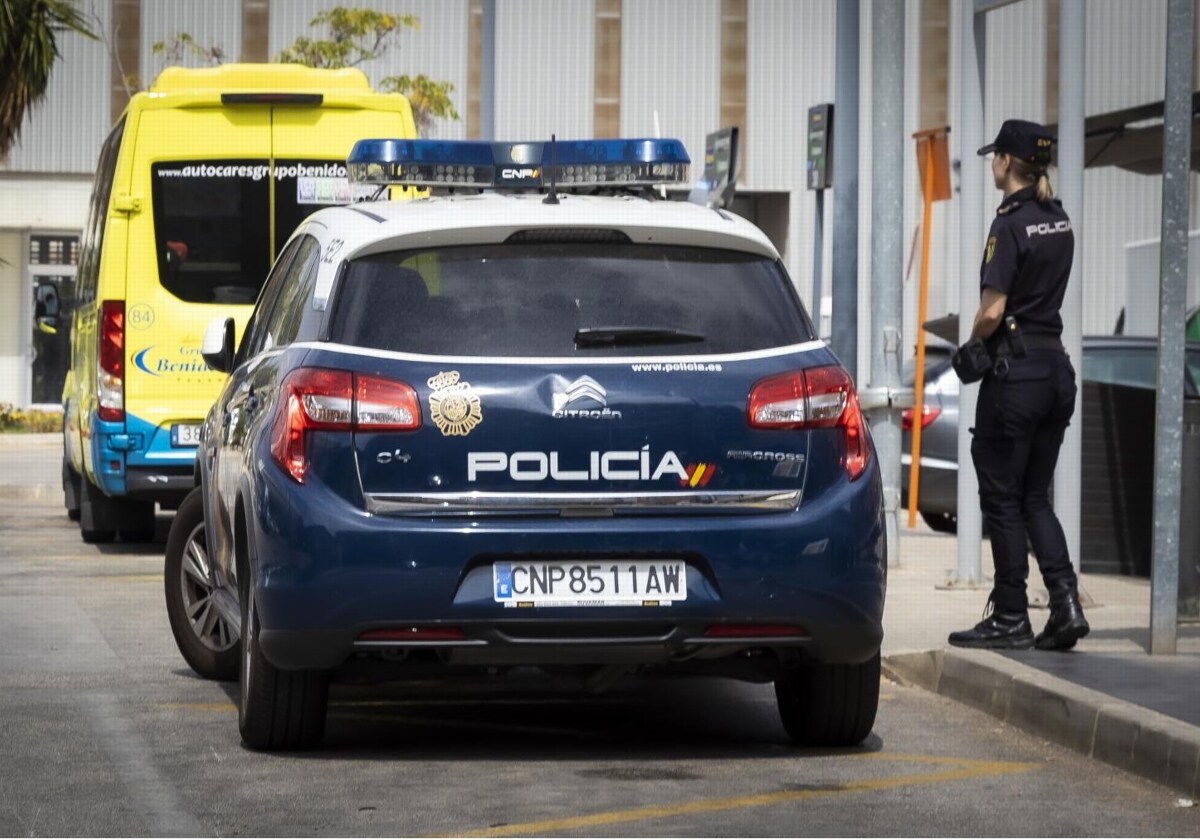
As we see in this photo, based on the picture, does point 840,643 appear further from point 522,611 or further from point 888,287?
point 888,287

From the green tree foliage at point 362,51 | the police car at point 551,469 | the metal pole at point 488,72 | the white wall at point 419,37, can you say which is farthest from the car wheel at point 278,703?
the white wall at point 419,37

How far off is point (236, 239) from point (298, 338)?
23.1 feet

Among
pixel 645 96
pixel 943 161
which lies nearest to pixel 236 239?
pixel 943 161

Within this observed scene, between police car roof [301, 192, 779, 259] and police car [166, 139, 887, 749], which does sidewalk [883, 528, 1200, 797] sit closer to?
police car [166, 139, 887, 749]

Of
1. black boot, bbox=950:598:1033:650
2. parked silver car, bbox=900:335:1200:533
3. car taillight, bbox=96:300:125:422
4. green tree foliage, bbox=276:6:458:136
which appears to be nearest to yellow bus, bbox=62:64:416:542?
car taillight, bbox=96:300:125:422

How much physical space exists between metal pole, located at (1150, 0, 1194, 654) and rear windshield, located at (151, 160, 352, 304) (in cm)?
A: 625

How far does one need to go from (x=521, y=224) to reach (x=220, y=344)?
2.37 metres

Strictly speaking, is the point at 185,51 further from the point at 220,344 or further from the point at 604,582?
the point at 604,582

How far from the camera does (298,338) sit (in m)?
6.92

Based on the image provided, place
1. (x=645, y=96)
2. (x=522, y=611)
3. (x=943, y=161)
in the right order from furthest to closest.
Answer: (x=645, y=96) < (x=943, y=161) < (x=522, y=611)

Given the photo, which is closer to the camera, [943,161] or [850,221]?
[850,221]

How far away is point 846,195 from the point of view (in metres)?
13.1

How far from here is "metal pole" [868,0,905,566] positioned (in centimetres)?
1245

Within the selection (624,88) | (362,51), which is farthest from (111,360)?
(624,88)
